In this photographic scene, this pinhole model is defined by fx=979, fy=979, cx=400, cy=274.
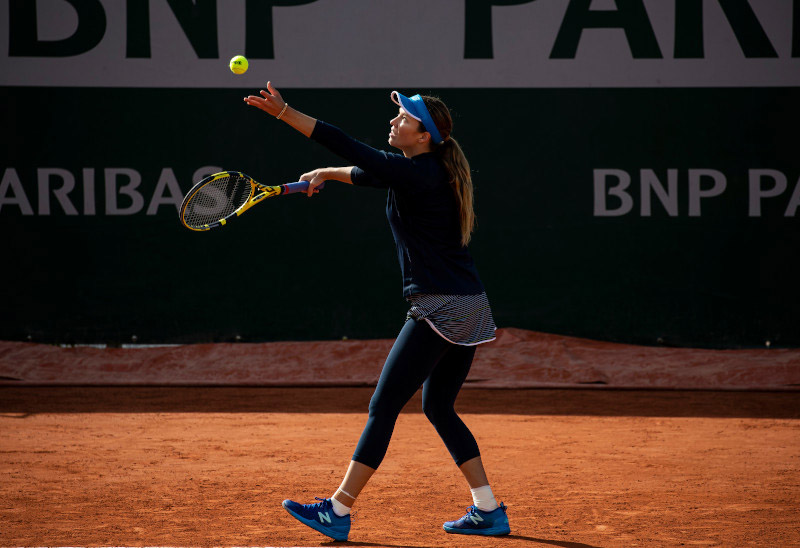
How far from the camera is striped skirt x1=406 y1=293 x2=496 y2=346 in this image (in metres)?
3.25

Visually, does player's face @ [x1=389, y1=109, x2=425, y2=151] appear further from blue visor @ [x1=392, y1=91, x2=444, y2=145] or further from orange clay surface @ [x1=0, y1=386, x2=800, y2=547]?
orange clay surface @ [x1=0, y1=386, x2=800, y2=547]

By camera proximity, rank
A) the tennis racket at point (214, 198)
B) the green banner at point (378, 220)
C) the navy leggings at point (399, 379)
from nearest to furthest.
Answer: the navy leggings at point (399, 379) → the tennis racket at point (214, 198) → the green banner at point (378, 220)

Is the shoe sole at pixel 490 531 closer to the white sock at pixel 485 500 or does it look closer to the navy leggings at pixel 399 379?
the white sock at pixel 485 500

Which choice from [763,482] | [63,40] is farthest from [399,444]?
[63,40]

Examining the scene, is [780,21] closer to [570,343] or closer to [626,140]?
[626,140]

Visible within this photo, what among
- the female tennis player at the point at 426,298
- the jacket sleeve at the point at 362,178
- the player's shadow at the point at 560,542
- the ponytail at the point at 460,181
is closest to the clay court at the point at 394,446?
the player's shadow at the point at 560,542

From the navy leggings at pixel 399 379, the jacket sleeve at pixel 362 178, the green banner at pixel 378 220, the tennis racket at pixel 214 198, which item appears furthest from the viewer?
the green banner at pixel 378 220

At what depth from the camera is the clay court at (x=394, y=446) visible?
3.53 metres

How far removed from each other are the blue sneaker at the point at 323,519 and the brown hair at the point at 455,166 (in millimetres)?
1013

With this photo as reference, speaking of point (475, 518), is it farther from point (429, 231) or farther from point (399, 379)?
point (429, 231)

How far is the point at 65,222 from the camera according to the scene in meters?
8.59

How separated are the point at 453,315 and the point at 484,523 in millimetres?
752

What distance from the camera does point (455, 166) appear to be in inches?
130

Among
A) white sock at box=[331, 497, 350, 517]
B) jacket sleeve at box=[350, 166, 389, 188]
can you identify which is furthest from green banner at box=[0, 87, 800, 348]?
white sock at box=[331, 497, 350, 517]
